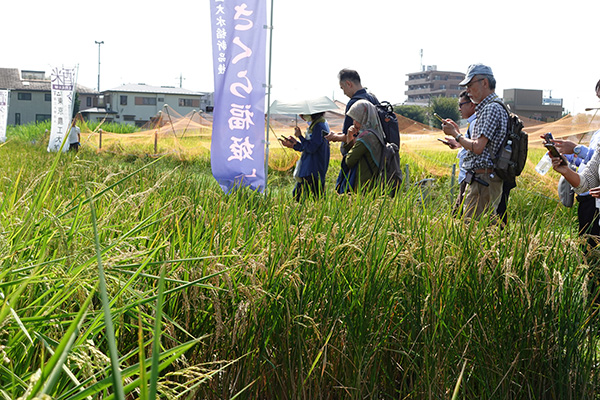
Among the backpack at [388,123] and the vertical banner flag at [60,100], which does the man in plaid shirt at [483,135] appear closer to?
the backpack at [388,123]

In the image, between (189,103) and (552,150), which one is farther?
(189,103)

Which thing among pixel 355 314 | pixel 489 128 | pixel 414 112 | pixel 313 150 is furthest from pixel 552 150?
pixel 414 112

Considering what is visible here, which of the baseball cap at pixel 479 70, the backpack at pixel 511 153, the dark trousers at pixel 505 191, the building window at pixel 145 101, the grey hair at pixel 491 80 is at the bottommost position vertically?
the dark trousers at pixel 505 191

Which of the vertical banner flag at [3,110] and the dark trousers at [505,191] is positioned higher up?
the vertical banner flag at [3,110]

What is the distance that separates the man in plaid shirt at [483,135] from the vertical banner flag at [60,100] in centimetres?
1234

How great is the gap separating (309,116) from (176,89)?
195ft

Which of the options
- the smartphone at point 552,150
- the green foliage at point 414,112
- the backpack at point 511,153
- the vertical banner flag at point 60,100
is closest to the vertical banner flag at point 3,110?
the vertical banner flag at point 60,100

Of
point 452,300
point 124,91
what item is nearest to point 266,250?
point 452,300

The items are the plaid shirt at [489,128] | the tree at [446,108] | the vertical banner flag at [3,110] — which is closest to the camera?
the plaid shirt at [489,128]

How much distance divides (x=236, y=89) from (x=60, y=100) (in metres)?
11.2

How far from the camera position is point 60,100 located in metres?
14.5

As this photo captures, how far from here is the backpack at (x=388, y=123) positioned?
469 cm

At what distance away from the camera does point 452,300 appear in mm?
Answer: 1934

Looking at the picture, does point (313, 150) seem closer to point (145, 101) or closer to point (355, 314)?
point (355, 314)
